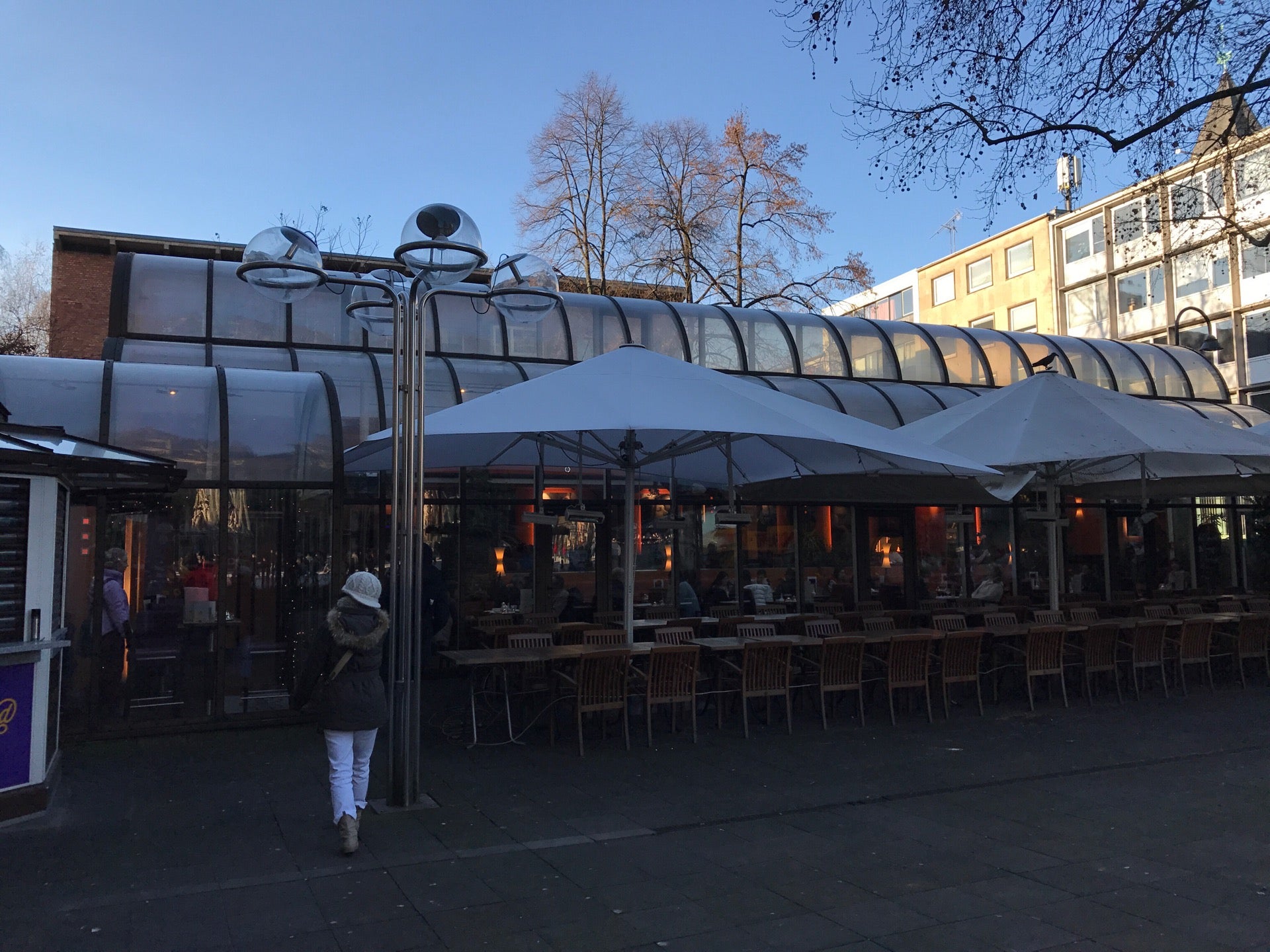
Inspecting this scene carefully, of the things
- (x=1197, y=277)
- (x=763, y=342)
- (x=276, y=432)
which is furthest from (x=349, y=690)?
(x=1197, y=277)

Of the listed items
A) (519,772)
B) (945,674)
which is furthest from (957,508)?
(519,772)

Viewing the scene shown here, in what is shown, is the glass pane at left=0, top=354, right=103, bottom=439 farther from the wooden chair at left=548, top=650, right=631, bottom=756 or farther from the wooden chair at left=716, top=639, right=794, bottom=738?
the wooden chair at left=716, top=639, right=794, bottom=738

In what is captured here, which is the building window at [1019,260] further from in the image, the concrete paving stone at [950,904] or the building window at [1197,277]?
the concrete paving stone at [950,904]

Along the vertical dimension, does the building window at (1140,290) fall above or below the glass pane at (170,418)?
above

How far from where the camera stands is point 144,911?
15.6 feet

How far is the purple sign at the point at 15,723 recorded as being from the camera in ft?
20.8

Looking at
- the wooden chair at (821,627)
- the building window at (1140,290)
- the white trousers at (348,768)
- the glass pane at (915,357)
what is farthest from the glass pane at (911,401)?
the building window at (1140,290)

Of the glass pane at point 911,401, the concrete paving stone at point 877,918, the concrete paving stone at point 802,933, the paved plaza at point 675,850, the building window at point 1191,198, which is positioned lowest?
the concrete paving stone at point 802,933

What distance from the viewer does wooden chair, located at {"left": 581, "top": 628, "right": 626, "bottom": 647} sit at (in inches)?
384

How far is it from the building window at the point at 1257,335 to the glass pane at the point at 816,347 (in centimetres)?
2490

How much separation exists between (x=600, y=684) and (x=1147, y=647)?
6.75 meters

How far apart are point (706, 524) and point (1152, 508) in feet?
31.9

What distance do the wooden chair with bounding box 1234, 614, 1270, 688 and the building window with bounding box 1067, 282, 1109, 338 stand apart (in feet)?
105

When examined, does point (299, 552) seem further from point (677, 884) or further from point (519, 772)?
point (677, 884)
